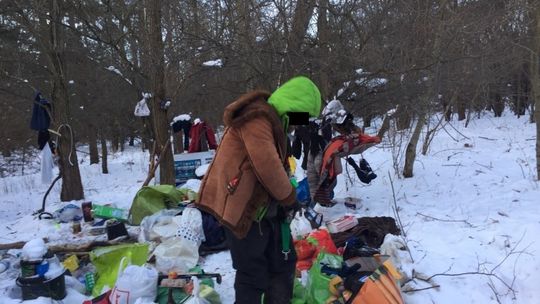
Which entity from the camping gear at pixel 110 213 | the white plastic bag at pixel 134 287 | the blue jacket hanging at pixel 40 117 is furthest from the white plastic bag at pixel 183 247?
the blue jacket hanging at pixel 40 117

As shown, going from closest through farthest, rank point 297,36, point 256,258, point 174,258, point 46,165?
point 256,258 < point 174,258 < point 297,36 < point 46,165

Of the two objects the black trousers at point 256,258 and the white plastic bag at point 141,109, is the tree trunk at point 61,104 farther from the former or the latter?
the black trousers at point 256,258

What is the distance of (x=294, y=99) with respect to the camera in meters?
2.76

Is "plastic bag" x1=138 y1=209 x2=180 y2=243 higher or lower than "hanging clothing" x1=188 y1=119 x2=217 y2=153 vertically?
lower

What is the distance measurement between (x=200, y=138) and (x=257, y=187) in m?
5.96

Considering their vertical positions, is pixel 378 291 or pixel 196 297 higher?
pixel 378 291

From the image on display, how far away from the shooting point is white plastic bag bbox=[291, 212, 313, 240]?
180 inches

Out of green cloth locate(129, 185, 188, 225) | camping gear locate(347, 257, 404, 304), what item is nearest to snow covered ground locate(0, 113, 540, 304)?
camping gear locate(347, 257, 404, 304)

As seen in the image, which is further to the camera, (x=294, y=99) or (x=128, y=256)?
(x=128, y=256)

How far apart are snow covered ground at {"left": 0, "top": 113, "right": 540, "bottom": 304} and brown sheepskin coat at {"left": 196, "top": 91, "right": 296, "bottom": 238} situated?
1.34 metres

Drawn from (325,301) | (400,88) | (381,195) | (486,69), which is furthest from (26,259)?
(486,69)

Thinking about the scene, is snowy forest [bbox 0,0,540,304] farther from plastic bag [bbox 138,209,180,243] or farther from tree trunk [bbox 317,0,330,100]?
plastic bag [bbox 138,209,180,243]

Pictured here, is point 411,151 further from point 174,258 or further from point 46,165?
point 46,165

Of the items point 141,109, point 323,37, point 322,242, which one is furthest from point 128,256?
point 141,109
